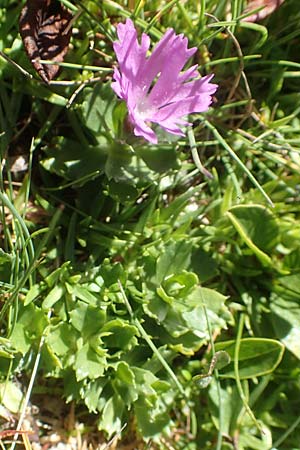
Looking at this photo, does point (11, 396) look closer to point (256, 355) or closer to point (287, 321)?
point (256, 355)

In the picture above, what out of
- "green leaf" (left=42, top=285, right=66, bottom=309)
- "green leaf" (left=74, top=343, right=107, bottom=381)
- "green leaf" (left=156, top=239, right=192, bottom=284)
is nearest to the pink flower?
"green leaf" (left=156, top=239, right=192, bottom=284)

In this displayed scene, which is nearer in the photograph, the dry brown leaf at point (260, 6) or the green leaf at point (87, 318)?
the green leaf at point (87, 318)

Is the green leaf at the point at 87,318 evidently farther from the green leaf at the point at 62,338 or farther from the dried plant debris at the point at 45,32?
the dried plant debris at the point at 45,32

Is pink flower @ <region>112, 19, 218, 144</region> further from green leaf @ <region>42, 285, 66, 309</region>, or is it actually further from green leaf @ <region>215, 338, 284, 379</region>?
green leaf @ <region>215, 338, 284, 379</region>

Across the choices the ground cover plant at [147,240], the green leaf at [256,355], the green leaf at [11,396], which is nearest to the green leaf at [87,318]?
the ground cover plant at [147,240]

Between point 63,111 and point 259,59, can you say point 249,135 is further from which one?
point 63,111

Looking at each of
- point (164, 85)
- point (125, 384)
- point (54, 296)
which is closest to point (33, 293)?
point (54, 296)

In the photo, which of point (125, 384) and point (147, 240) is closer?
point (125, 384)
